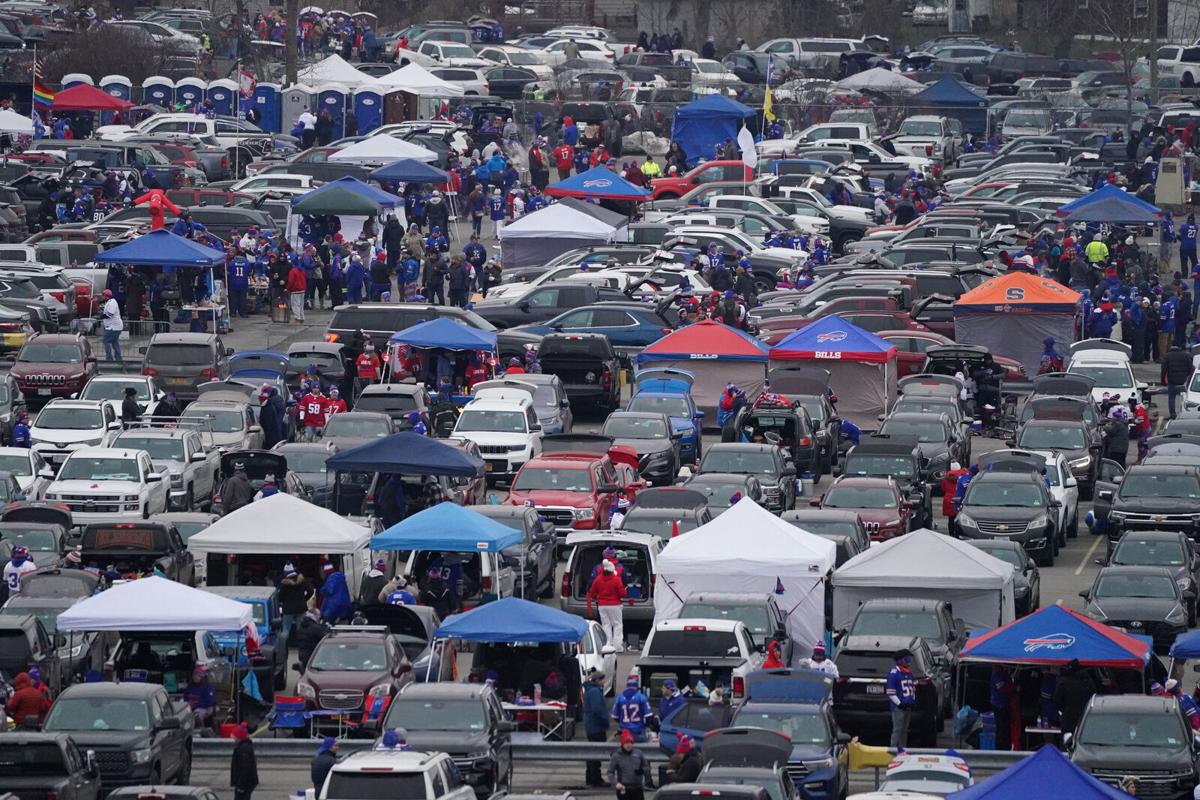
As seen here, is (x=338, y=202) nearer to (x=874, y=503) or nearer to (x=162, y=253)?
(x=162, y=253)

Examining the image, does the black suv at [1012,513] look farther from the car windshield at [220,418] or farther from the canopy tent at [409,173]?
the canopy tent at [409,173]

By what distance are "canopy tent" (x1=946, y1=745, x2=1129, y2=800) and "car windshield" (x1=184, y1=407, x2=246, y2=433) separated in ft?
67.1

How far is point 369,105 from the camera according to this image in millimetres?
73312

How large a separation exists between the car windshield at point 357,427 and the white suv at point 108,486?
12.0 ft

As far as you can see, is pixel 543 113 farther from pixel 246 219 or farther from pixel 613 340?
pixel 613 340

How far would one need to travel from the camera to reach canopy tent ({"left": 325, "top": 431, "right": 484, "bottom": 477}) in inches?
1364

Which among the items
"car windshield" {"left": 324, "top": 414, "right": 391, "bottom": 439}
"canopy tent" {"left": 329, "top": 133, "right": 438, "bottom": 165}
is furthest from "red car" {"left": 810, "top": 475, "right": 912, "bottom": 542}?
"canopy tent" {"left": 329, "top": 133, "right": 438, "bottom": 165}

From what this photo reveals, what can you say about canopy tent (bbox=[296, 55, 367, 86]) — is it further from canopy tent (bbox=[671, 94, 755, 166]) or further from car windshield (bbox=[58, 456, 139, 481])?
car windshield (bbox=[58, 456, 139, 481])

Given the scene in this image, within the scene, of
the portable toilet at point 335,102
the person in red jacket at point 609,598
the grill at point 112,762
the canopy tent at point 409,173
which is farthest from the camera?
the portable toilet at point 335,102

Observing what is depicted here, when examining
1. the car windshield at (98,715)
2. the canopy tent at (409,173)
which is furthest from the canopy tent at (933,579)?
the canopy tent at (409,173)

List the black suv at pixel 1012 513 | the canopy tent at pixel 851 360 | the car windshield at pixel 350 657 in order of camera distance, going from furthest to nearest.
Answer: the canopy tent at pixel 851 360 < the black suv at pixel 1012 513 < the car windshield at pixel 350 657

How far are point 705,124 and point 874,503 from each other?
36.3 m

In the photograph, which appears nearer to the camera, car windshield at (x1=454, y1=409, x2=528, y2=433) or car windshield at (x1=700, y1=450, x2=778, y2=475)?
car windshield at (x1=700, y1=450, x2=778, y2=475)

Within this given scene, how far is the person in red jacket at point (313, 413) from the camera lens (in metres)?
41.0
